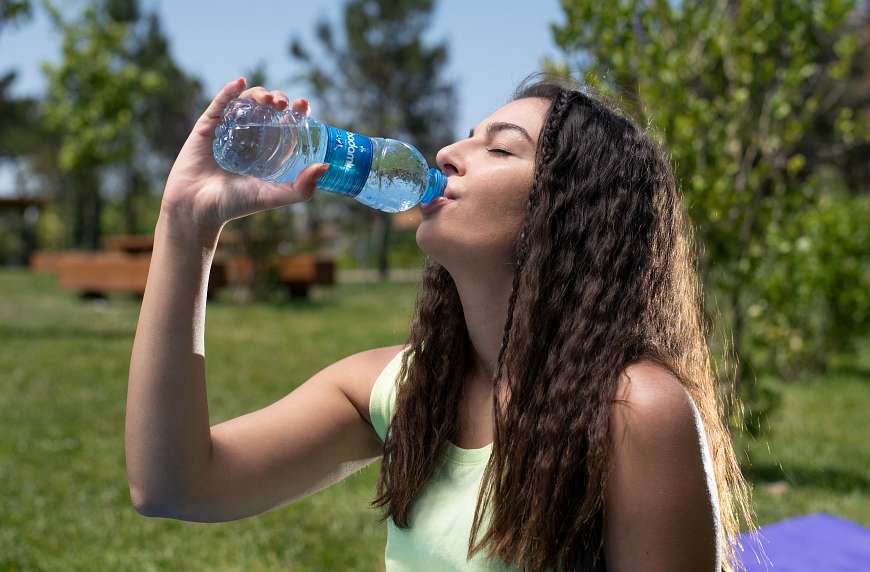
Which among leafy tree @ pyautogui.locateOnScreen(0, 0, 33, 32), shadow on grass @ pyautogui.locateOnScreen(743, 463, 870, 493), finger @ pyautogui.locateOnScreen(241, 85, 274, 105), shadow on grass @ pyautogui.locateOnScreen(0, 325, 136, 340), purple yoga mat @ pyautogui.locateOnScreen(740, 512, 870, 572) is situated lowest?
shadow on grass @ pyautogui.locateOnScreen(0, 325, 136, 340)

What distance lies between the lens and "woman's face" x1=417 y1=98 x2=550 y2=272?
1.74 meters

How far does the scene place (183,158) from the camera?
1.74m

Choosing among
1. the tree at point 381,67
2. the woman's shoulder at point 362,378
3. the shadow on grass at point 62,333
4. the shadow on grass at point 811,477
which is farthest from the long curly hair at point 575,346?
the tree at point 381,67

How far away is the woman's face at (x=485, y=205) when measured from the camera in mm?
1740

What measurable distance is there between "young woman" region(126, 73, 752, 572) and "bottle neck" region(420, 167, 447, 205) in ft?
0.11

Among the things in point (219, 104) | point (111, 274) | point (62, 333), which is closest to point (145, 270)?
point (111, 274)

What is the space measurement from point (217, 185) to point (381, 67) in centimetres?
2787

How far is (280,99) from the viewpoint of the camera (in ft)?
5.76

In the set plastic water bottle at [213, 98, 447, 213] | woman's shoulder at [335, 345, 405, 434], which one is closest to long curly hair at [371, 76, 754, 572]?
woman's shoulder at [335, 345, 405, 434]

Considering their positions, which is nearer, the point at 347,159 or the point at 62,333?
the point at 347,159

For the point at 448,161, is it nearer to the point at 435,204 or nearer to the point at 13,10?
the point at 435,204

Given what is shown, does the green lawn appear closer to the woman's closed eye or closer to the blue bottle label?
the blue bottle label

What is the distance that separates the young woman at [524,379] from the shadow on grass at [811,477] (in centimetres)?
353

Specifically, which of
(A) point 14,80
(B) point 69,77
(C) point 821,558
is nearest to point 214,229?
(C) point 821,558
